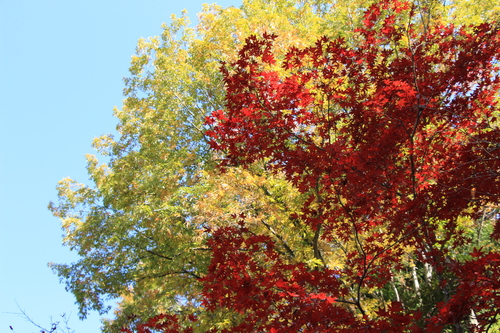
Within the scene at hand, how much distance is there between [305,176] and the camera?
4.08m

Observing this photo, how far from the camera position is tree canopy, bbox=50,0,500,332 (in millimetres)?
3854

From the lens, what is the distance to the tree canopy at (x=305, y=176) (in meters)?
3.85

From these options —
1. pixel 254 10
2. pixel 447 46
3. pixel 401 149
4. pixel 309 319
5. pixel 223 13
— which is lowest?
pixel 309 319

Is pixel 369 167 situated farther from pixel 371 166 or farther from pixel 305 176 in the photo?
pixel 305 176

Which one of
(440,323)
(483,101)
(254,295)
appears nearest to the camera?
(440,323)

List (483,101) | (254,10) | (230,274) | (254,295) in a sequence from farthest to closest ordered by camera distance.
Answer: (254,10) → (483,101) → (230,274) → (254,295)

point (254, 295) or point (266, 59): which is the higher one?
point (266, 59)

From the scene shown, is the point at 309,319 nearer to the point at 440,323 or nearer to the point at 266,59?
the point at 440,323

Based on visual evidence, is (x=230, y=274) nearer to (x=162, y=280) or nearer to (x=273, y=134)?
(x=273, y=134)

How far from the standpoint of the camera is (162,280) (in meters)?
9.00

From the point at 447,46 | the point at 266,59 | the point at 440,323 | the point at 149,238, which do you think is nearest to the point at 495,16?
the point at 447,46

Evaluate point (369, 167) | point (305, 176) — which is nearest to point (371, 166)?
point (369, 167)

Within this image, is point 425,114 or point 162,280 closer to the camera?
point 425,114

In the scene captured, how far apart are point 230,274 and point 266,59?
8.12ft
